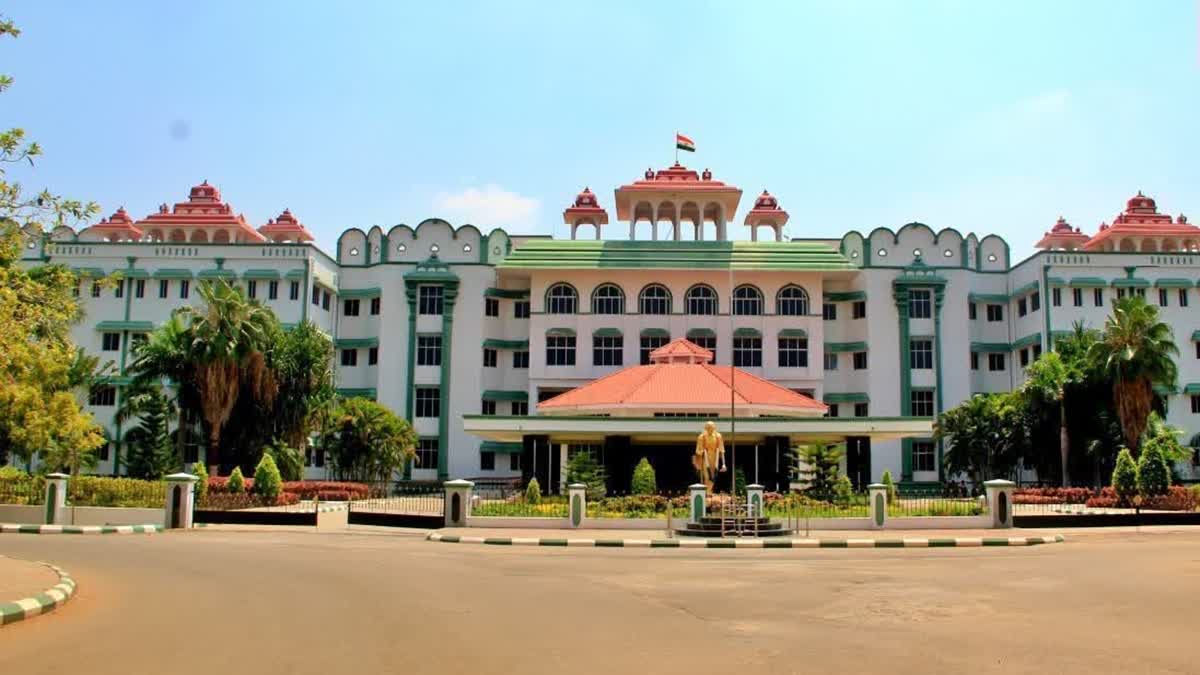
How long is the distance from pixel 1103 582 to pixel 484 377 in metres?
45.2

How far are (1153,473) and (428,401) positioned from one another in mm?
35958

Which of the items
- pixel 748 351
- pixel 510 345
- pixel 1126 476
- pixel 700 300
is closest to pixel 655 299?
pixel 700 300

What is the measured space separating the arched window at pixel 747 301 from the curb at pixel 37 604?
153 feet

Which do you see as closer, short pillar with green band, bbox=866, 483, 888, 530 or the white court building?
short pillar with green band, bbox=866, 483, 888, 530

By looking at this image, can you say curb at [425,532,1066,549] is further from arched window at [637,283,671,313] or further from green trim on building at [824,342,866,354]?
green trim on building at [824,342,866,354]

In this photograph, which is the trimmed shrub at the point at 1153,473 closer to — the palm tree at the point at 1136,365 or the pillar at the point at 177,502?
the palm tree at the point at 1136,365

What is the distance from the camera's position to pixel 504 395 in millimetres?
58906

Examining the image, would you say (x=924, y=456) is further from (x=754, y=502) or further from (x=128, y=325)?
(x=128, y=325)

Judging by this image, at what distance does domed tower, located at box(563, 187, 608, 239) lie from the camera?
63344 millimetres

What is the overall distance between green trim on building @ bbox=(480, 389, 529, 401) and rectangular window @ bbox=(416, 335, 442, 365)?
3203 mm

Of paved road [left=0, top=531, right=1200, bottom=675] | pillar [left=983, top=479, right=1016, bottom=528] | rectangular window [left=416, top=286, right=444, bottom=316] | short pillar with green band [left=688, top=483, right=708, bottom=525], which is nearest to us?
paved road [left=0, top=531, right=1200, bottom=675]

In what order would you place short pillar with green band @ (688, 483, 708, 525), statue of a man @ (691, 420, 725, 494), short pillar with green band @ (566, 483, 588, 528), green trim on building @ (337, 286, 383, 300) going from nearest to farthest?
short pillar with green band @ (688, 483, 708, 525), short pillar with green band @ (566, 483, 588, 528), statue of a man @ (691, 420, 725, 494), green trim on building @ (337, 286, 383, 300)

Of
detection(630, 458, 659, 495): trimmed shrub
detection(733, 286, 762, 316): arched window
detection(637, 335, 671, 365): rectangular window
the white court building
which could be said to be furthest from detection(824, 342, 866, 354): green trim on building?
detection(630, 458, 659, 495): trimmed shrub

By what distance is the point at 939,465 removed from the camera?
5788 cm
